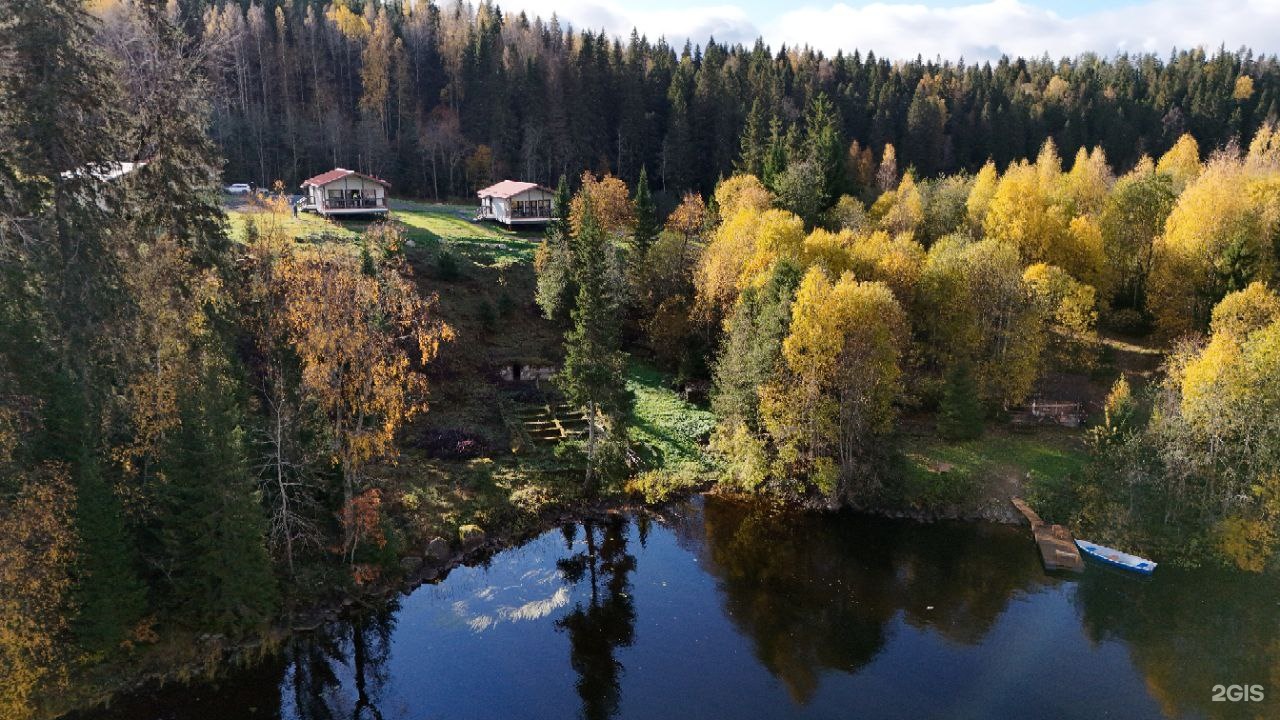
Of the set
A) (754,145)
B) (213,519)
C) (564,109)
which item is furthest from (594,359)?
(564,109)

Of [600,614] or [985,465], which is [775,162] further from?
[600,614]

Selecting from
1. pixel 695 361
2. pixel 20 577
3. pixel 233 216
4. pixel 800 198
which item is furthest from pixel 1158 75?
pixel 20 577

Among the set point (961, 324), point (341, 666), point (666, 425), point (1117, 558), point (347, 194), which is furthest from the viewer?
point (347, 194)

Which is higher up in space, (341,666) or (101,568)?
(101,568)

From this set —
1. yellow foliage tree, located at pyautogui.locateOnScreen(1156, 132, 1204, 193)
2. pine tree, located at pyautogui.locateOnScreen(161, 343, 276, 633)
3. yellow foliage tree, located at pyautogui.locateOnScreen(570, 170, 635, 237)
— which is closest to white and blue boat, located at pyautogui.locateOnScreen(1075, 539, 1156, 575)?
pine tree, located at pyautogui.locateOnScreen(161, 343, 276, 633)

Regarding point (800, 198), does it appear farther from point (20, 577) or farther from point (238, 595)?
point (20, 577)

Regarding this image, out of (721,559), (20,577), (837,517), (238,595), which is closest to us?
(20,577)

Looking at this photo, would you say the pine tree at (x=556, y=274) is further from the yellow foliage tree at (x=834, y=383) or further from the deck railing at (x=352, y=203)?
the deck railing at (x=352, y=203)
